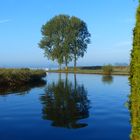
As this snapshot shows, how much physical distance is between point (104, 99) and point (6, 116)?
9.19 metres

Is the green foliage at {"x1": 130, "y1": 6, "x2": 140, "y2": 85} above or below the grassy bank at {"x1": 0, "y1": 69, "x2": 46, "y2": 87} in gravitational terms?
above

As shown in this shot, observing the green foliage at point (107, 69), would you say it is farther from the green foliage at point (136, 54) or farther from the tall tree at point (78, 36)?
the green foliage at point (136, 54)

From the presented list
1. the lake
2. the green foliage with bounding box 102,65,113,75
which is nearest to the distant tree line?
the green foliage with bounding box 102,65,113,75

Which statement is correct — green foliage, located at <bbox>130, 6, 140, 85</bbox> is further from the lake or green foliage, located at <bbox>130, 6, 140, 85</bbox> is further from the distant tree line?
the distant tree line

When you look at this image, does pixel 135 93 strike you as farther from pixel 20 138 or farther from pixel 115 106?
pixel 115 106

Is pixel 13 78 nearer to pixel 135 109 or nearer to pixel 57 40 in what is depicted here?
pixel 135 109

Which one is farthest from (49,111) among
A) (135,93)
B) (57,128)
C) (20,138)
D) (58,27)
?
(58,27)

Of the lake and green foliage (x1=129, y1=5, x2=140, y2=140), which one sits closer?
green foliage (x1=129, y1=5, x2=140, y2=140)

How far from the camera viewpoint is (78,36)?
97625mm

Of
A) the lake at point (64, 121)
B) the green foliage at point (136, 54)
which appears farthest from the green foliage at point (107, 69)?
the green foliage at point (136, 54)

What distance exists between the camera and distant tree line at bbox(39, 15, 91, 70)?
3787 inches

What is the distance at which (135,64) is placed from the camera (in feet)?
28.1

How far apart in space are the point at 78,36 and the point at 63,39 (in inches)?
159

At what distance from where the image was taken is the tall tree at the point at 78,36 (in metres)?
96.1
